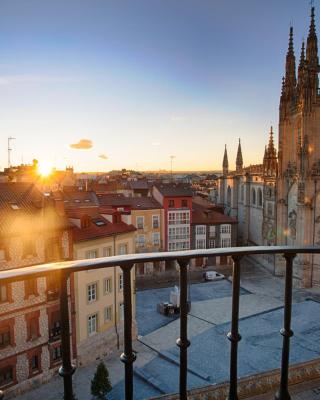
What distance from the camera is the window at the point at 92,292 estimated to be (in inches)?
668

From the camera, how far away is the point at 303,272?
3216 centimetres

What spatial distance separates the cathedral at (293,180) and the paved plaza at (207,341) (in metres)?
5.35

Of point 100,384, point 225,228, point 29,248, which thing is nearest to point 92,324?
point 100,384

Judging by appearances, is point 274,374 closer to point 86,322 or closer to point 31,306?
point 31,306

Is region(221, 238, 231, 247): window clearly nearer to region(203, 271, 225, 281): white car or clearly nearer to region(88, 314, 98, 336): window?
region(203, 271, 225, 281): white car

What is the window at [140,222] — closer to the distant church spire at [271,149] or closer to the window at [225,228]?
the window at [225,228]

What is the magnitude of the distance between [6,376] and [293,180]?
30.1 meters

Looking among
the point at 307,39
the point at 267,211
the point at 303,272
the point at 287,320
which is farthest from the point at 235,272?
the point at 267,211

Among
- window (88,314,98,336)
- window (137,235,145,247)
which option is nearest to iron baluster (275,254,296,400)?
window (88,314,98,336)

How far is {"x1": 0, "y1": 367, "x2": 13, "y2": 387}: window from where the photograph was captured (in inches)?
575

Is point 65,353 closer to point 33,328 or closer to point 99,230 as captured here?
point 33,328

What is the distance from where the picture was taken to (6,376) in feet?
48.7

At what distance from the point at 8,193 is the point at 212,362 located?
13.5m

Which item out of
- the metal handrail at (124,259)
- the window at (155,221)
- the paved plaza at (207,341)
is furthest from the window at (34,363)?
the window at (155,221)
